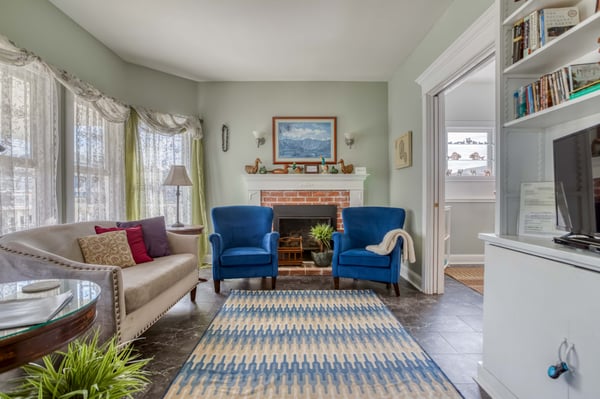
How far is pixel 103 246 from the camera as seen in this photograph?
7.34 feet

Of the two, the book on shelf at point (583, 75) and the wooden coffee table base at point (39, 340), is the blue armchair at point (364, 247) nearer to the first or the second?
the book on shelf at point (583, 75)

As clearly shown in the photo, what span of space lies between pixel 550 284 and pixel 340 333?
1381 mm

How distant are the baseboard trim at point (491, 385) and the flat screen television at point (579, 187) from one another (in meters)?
0.80

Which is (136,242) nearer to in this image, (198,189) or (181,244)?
(181,244)

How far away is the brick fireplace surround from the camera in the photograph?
13.5ft

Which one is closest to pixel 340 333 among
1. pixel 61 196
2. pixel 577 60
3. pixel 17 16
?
pixel 577 60

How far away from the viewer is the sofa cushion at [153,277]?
181 centimetres

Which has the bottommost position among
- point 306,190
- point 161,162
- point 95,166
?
point 306,190

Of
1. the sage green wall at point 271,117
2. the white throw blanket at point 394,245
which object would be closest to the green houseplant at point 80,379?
the white throw blanket at point 394,245

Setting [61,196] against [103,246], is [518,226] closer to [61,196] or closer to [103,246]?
[103,246]

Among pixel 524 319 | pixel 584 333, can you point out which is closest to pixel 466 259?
pixel 524 319

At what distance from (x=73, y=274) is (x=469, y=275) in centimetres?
404

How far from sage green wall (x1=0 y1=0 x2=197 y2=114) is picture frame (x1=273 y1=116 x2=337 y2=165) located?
1.34 metres

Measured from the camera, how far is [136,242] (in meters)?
2.51
